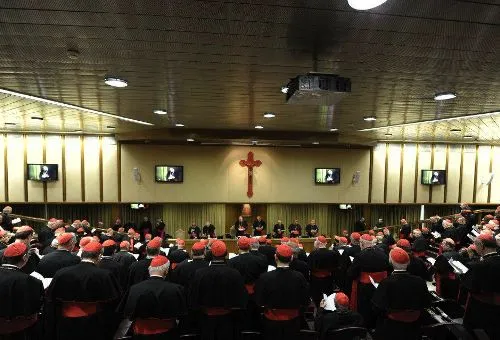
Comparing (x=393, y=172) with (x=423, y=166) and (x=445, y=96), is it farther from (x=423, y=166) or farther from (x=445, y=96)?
(x=445, y=96)

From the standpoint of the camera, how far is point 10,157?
13.9 m

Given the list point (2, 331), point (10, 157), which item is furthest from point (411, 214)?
point (10, 157)

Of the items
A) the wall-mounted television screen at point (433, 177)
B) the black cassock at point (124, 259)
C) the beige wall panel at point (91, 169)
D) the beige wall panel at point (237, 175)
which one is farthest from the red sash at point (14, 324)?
the wall-mounted television screen at point (433, 177)

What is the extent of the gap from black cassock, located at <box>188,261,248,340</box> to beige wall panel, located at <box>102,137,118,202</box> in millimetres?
11211

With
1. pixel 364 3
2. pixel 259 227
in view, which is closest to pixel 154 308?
pixel 364 3

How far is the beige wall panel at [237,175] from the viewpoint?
14.7 metres

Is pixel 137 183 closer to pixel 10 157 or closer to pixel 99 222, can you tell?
pixel 99 222

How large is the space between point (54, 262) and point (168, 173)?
9342mm

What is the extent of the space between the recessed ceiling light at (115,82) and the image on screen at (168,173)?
980 cm

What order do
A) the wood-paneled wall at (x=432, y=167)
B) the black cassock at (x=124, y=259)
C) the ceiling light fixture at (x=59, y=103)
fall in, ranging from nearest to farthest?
the ceiling light fixture at (x=59, y=103) → the black cassock at (x=124, y=259) → the wood-paneled wall at (x=432, y=167)

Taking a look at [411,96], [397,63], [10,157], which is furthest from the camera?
[10,157]

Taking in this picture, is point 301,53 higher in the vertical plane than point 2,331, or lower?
higher

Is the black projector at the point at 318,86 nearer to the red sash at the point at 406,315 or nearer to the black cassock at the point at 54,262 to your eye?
the red sash at the point at 406,315

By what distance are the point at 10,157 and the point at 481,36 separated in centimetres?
1626
